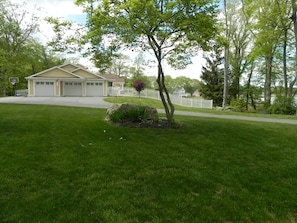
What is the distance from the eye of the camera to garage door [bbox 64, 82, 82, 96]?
26270 mm

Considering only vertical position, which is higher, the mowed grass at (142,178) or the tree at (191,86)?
the tree at (191,86)

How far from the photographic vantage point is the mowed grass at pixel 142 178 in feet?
8.35

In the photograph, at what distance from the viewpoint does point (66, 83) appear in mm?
26203

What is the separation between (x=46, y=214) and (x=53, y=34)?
18.6ft

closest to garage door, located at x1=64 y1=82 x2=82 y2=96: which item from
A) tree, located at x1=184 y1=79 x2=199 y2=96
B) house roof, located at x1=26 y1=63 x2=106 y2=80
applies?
house roof, located at x1=26 y1=63 x2=106 y2=80

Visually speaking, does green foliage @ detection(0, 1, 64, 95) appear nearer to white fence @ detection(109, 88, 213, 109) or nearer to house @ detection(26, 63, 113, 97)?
house @ detection(26, 63, 113, 97)

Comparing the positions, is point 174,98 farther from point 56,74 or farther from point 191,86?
point 191,86

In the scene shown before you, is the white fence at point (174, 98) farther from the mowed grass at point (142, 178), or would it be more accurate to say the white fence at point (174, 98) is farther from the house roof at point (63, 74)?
the mowed grass at point (142, 178)

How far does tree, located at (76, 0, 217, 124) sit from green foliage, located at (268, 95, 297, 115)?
13.2m

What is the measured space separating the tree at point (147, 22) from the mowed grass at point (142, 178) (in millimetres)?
2919

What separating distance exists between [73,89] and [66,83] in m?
1.08

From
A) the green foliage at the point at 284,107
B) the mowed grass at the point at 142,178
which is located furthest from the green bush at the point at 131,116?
the green foliage at the point at 284,107

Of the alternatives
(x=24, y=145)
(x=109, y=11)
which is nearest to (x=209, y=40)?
(x=109, y=11)

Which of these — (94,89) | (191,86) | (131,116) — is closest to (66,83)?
(94,89)
